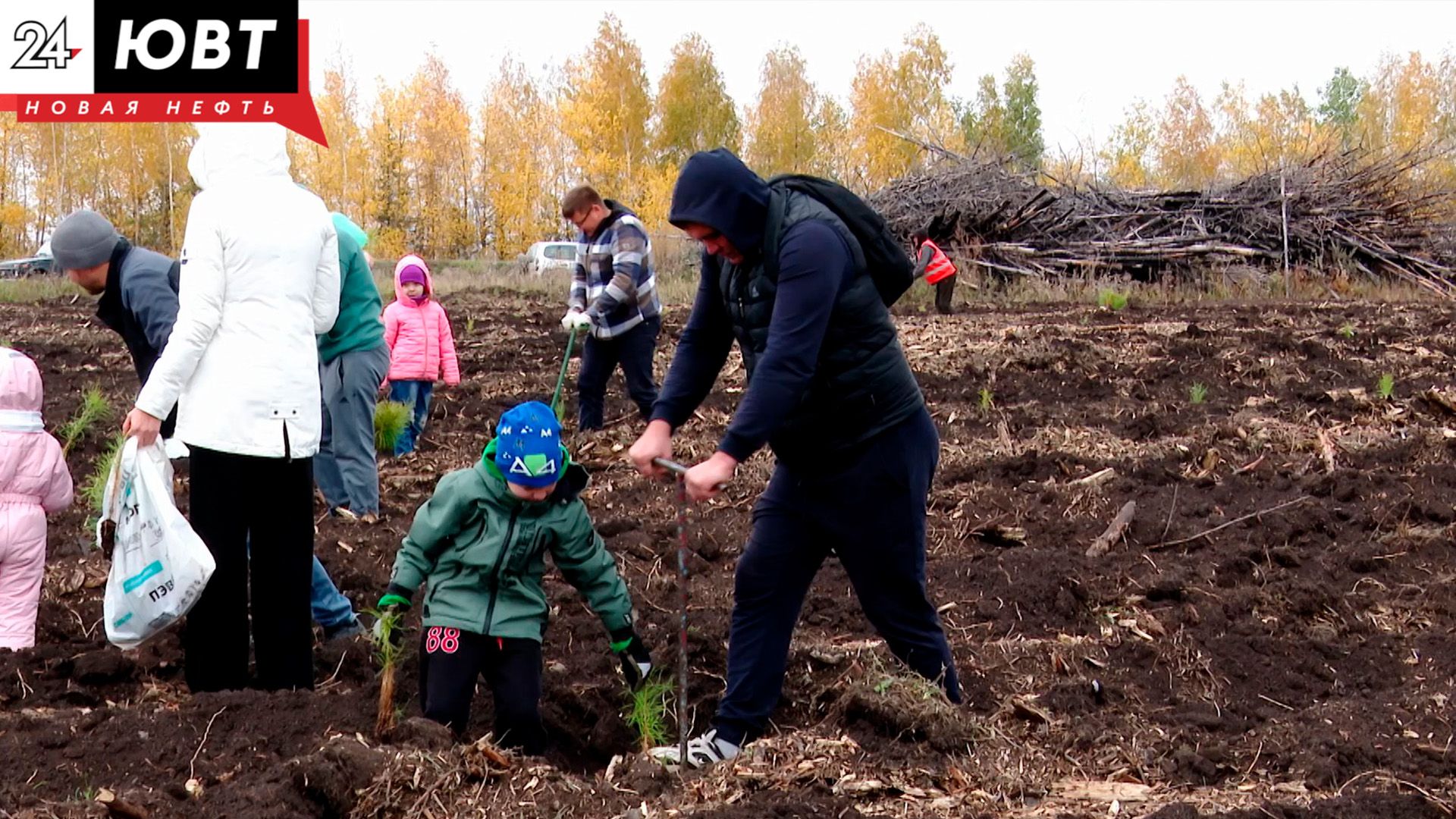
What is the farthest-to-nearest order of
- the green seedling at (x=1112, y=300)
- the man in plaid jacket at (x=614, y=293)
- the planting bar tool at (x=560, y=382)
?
the green seedling at (x=1112, y=300) < the man in plaid jacket at (x=614, y=293) < the planting bar tool at (x=560, y=382)

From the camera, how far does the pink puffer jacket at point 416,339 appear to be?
8.20 meters

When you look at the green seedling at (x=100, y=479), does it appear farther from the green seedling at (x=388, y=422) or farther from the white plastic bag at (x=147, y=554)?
the green seedling at (x=388, y=422)

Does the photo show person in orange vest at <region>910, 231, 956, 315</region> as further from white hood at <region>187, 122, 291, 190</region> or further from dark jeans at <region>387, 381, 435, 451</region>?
white hood at <region>187, 122, 291, 190</region>

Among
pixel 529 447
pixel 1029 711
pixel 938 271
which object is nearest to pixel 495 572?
pixel 529 447

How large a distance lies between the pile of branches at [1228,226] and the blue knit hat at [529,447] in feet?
54.7

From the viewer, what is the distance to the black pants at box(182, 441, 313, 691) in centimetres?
417

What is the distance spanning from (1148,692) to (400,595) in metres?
2.43

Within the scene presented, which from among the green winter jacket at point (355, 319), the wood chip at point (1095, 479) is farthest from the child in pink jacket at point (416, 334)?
the wood chip at point (1095, 479)

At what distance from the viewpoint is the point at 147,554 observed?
4.07 meters

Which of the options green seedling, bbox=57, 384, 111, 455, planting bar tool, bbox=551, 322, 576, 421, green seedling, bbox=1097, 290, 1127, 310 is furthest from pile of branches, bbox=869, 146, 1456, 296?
green seedling, bbox=57, 384, 111, 455

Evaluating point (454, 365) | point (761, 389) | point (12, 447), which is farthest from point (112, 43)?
point (761, 389)

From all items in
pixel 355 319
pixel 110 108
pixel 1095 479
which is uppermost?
pixel 110 108

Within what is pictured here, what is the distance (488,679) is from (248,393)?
112 cm

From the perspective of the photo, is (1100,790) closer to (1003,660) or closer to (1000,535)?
(1003,660)
